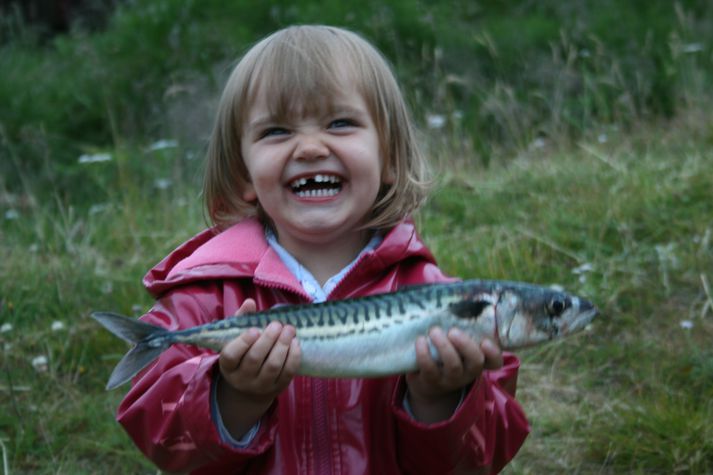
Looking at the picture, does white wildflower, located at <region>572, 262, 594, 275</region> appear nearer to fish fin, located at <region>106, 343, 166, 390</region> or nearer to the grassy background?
the grassy background

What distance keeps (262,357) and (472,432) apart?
2.14 feet

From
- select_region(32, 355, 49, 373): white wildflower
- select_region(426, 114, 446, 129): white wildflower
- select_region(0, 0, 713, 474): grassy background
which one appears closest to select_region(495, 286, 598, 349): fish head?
select_region(0, 0, 713, 474): grassy background

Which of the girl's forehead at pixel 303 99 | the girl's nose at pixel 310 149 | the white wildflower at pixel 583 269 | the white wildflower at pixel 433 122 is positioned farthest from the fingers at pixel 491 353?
the white wildflower at pixel 433 122

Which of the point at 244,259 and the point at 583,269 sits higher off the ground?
the point at 244,259

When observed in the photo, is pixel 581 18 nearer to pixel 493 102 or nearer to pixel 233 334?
pixel 493 102

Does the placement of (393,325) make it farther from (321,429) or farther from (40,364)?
(40,364)

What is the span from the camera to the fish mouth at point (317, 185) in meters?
2.81

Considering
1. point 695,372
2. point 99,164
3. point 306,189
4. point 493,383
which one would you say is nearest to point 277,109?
point 306,189

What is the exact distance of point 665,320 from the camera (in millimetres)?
4566

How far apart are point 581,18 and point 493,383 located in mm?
7228

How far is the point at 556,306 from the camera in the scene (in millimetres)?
2404

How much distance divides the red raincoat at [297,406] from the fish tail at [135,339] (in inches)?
5.7

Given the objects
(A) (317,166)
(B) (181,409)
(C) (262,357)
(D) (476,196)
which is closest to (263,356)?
(C) (262,357)

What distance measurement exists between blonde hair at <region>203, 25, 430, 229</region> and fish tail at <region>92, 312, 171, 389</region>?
723 mm
